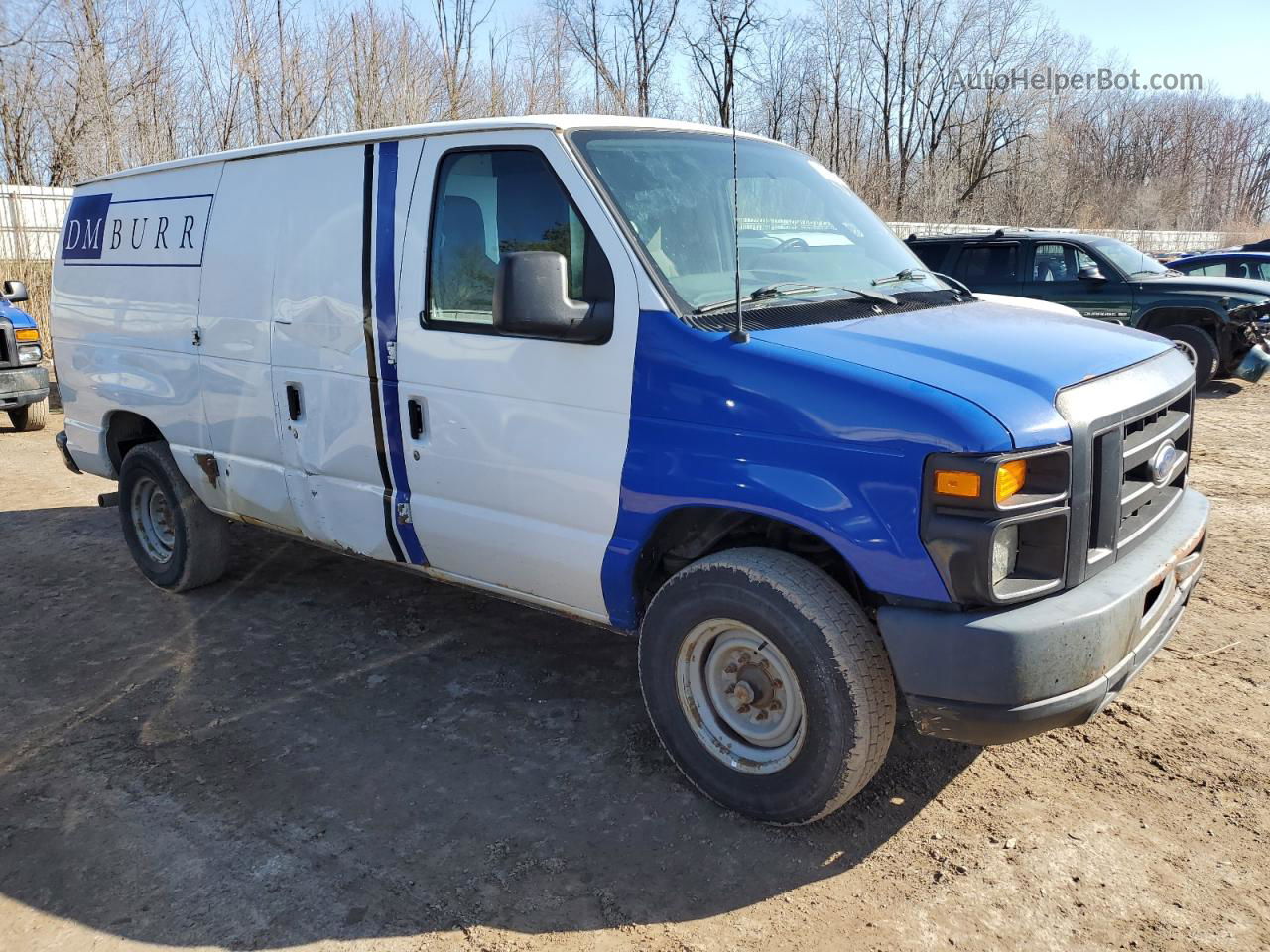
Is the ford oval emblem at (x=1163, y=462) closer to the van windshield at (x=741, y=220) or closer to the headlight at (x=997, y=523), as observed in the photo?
the headlight at (x=997, y=523)

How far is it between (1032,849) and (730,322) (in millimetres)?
1922

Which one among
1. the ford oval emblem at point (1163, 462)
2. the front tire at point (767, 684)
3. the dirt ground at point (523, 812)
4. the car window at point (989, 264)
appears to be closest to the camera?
the dirt ground at point (523, 812)

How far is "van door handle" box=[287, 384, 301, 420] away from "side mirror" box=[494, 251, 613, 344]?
60.0 inches

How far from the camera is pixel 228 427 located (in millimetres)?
4859

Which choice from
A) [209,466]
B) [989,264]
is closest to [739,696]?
[209,466]

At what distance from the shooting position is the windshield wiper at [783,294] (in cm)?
335

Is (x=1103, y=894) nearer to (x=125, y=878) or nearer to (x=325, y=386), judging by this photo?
(x=125, y=878)

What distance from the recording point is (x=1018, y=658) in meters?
2.71

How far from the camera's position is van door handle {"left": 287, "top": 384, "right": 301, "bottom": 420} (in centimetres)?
442

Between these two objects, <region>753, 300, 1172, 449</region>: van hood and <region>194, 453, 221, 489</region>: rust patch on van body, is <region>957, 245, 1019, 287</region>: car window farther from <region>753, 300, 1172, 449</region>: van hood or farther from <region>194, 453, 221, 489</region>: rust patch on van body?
<region>194, 453, 221, 489</region>: rust patch on van body

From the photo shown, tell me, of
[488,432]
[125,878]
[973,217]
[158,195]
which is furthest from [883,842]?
[973,217]

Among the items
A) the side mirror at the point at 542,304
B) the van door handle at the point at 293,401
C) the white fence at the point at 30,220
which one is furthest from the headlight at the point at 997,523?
the white fence at the point at 30,220

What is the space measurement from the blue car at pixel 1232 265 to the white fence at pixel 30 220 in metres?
17.5

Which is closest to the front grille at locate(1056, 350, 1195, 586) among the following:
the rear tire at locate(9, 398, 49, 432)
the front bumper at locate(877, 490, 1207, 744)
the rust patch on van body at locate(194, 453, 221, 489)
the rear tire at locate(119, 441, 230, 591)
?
the front bumper at locate(877, 490, 1207, 744)
